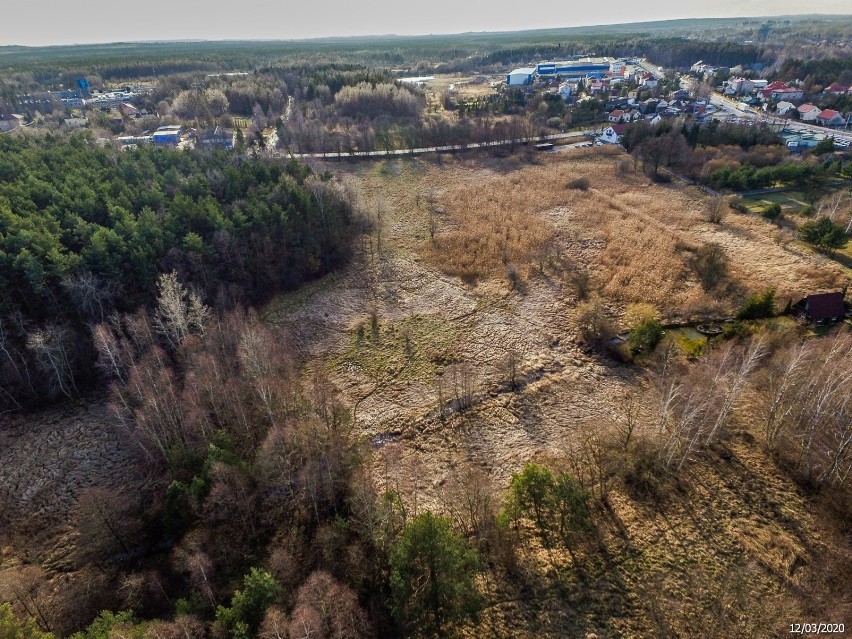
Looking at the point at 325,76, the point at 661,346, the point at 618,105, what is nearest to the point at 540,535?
the point at 661,346

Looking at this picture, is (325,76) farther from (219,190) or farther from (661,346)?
(661,346)

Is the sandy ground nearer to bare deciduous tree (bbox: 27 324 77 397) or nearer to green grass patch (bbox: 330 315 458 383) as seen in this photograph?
bare deciduous tree (bbox: 27 324 77 397)

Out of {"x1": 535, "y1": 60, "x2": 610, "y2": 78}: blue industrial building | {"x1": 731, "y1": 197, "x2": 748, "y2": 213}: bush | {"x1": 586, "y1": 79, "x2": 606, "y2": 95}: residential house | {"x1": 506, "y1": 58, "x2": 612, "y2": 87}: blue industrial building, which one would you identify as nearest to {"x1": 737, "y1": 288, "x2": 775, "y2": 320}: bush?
{"x1": 731, "y1": 197, "x2": 748, "y2": 213}: bush

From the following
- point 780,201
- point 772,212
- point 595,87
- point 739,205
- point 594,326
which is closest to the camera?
point 594,326

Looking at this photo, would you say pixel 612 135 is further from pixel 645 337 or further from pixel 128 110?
pixel 128 110

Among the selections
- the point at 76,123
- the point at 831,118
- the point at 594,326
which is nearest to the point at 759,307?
the point at 594,326

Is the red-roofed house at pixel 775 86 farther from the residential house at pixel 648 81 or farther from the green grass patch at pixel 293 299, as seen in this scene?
the green grass patch at pixel 293 299
